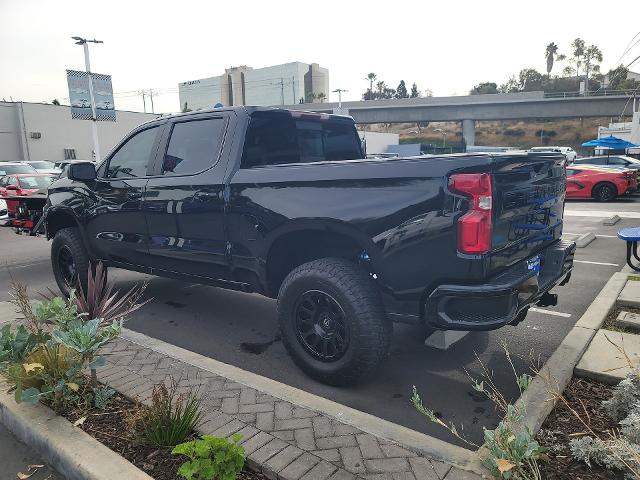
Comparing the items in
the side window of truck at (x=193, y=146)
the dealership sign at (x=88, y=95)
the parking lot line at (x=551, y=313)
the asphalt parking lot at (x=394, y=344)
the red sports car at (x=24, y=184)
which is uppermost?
the dealership sign at (x=88, y=95)

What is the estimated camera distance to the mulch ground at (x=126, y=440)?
2.43 m

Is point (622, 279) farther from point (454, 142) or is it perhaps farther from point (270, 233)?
point (454, 142)

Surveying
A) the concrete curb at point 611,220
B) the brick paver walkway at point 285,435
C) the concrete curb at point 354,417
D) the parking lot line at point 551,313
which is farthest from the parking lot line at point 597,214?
the brick paver walkway at point 285,435

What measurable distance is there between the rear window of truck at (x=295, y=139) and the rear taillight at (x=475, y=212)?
1.90m

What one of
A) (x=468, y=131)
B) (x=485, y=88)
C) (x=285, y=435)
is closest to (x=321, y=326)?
(x=285, y=435)

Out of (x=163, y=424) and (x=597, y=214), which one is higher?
(x=163, y=424)

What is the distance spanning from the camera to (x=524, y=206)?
322 centimetres

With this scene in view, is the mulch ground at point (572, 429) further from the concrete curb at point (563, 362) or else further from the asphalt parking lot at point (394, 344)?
the asphalt parking lot at point (394, 344)

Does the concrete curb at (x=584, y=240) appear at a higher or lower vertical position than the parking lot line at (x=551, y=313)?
lower

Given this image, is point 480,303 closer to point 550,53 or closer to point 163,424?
point 163,424

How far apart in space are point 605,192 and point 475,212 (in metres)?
16.4

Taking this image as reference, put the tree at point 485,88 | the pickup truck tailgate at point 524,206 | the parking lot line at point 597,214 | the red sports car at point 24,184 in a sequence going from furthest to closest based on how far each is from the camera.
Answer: the tree at point 485,88
the red sports car at point 24,184
the parking lot line at point 597,214
the pickup truck tailgate at point 524,206

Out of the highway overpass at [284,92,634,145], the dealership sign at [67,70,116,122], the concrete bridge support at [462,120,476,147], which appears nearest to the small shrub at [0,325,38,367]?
the dealership sign at [67,70,116,122]

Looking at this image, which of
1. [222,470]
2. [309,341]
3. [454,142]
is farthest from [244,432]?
[454,142]
